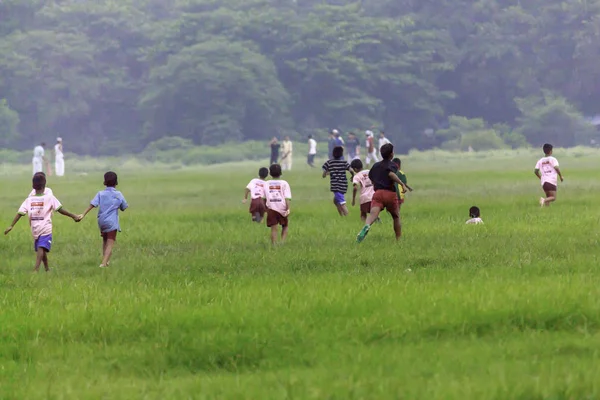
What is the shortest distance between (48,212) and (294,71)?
2760 inches

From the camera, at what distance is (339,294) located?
998 cm

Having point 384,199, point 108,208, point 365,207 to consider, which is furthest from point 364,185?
point 108,208

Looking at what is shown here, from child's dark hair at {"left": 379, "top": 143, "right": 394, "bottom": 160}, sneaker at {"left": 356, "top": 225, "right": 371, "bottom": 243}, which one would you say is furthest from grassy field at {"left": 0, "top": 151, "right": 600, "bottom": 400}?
child's dark hair at {"left": 379, "top": 143, "right": 394, "bottom": 160}

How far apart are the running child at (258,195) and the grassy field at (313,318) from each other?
194cm

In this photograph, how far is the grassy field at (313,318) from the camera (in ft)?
23.2

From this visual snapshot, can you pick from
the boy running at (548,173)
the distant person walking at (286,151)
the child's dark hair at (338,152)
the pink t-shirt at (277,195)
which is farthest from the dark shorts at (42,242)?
the distant person walking at (286,151)

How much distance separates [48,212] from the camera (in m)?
13.1

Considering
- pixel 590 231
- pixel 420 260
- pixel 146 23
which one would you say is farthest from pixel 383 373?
pixel 146 23

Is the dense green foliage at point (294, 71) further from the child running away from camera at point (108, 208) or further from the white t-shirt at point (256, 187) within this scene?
the child running away from camera at point (108, 208)

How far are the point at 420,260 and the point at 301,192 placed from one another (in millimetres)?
17567

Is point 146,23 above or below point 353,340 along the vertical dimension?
above

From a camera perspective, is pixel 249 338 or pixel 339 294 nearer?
pixel 249 338

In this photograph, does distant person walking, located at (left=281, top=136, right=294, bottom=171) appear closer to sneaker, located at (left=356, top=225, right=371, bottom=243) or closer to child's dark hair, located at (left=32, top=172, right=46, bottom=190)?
sneaker, located at (left=356, top=225, right=371, bottom=243)

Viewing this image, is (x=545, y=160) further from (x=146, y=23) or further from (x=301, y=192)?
(x=146, y=23)
